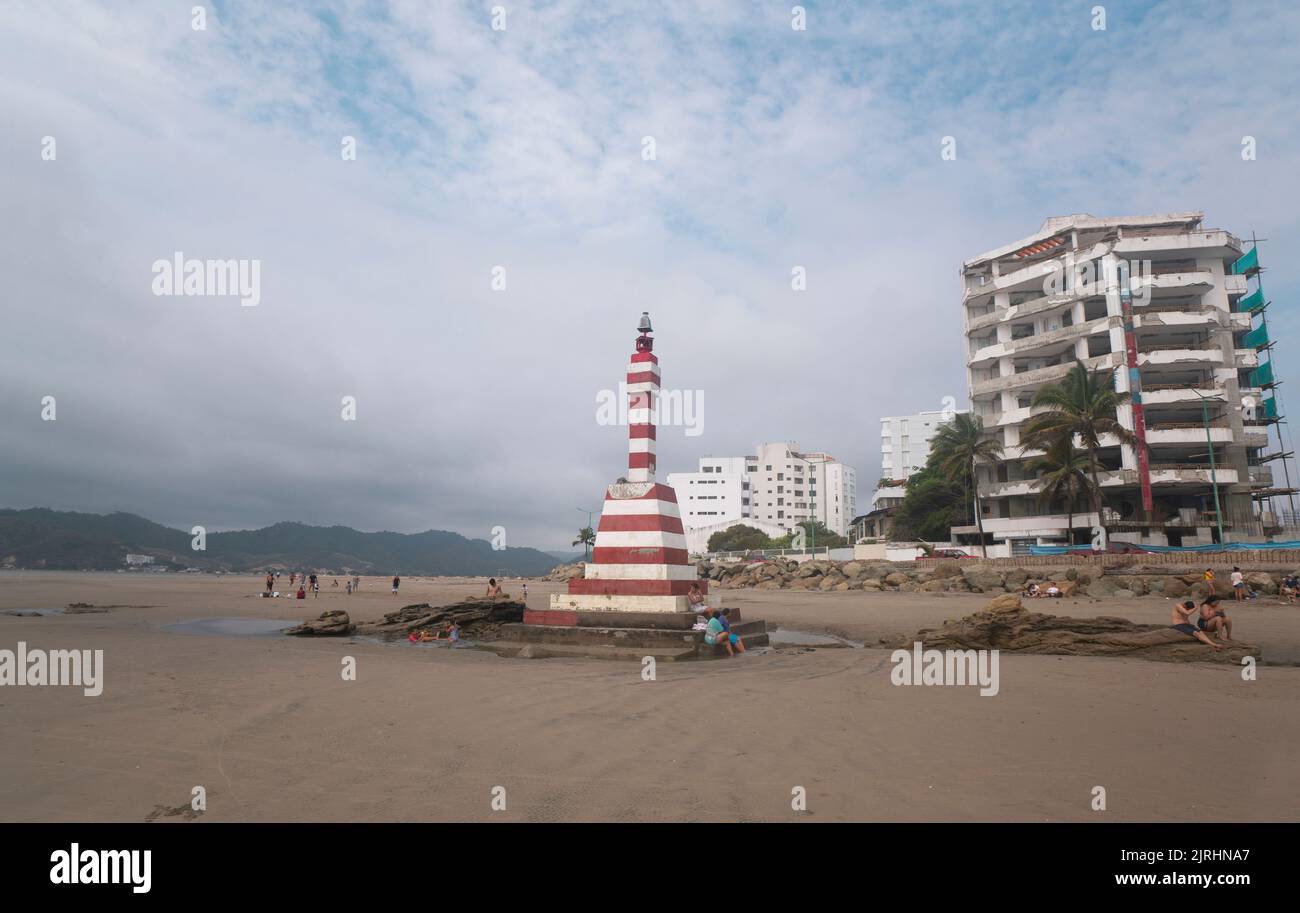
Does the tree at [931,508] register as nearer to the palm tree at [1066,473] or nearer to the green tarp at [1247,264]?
the palm tree at [1066,473]

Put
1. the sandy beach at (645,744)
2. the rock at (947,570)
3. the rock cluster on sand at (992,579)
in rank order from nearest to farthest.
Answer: the sandy beach at (645,744) → the rock cluster on sand at (992,579) → the rock at (947,570)

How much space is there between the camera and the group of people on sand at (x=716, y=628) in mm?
12688

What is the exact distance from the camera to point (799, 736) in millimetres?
6070

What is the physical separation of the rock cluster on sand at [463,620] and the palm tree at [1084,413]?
41.4 metres

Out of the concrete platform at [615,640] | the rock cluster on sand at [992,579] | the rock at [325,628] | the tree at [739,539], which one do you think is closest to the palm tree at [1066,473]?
the rock cluster on sand at [992,579]

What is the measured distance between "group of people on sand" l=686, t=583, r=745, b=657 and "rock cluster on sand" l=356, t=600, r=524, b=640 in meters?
5.37

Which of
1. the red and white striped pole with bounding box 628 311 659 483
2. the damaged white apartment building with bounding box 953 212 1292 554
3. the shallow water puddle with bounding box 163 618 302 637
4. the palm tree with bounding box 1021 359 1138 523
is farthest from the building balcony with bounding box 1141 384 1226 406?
the shallow water puddle with bounding box 163 618 302 637

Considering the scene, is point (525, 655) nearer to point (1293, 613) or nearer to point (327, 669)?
point (327, 669)

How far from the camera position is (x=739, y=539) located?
99.1 meters

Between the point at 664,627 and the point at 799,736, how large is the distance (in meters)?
7.48

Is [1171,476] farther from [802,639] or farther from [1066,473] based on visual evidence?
[802,639]

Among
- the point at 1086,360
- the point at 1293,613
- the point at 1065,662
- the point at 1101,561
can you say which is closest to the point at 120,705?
the point at 1065,662

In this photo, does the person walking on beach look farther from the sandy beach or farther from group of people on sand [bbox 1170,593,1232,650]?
the sandy beach
